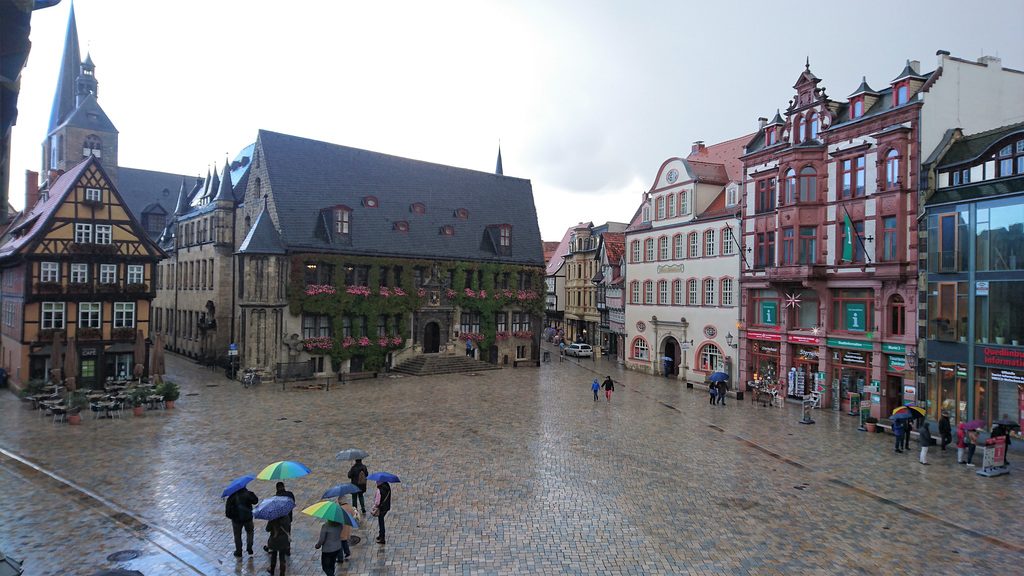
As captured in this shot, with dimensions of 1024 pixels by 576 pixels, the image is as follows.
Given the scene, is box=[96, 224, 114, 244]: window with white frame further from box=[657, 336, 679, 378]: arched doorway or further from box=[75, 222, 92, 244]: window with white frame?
box=[657, 336, 679, 378]: arched doorway

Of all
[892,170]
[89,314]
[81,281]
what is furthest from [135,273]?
[892,170]

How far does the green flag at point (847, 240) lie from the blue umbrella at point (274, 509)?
26.7 meters

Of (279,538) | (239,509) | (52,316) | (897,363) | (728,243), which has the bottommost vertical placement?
(279,538)

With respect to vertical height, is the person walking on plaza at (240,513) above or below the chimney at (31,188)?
below

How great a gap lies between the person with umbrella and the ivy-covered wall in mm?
27196

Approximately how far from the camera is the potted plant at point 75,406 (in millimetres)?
23422

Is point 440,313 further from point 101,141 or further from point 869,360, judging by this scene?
point 101,141

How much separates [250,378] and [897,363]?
106ft

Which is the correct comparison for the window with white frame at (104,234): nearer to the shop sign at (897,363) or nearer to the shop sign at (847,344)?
the shop sign at (847,344)

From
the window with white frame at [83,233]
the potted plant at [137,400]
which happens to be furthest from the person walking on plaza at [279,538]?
the window with white frame at [83,233]

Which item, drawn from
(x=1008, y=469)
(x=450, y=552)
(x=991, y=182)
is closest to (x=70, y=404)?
(x=450, y=552)

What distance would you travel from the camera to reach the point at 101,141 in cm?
6347

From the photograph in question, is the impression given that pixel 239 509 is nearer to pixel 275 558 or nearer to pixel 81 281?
pixel 275 558

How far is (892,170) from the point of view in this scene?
88.5 feet
